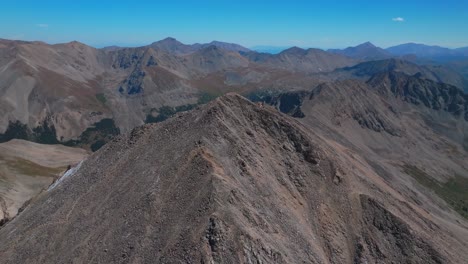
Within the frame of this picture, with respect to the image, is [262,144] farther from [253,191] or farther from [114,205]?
[114,205]

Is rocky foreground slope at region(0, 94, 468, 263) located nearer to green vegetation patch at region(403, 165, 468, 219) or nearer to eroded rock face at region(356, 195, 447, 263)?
eroded rock face at region(356, 195, 447, 263)

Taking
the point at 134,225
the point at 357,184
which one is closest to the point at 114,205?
the point at 134,225

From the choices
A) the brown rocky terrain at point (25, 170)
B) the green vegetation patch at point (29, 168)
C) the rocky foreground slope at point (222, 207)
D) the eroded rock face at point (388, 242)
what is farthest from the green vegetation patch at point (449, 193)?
the green vegetation patch at point (29, 168)

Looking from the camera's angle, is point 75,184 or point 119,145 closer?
point 75,184

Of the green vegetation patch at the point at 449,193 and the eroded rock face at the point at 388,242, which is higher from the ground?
the eroded rock face at the point at 388,242

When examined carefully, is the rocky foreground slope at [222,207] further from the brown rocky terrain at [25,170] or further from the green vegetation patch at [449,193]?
the green vegetation patch at [449,193]

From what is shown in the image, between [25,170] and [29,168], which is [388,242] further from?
[29,168]

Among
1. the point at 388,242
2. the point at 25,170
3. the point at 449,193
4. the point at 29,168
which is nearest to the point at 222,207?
the point at 388,242

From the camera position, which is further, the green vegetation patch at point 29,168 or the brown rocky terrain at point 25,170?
the green vegetation patch at point 29,168
